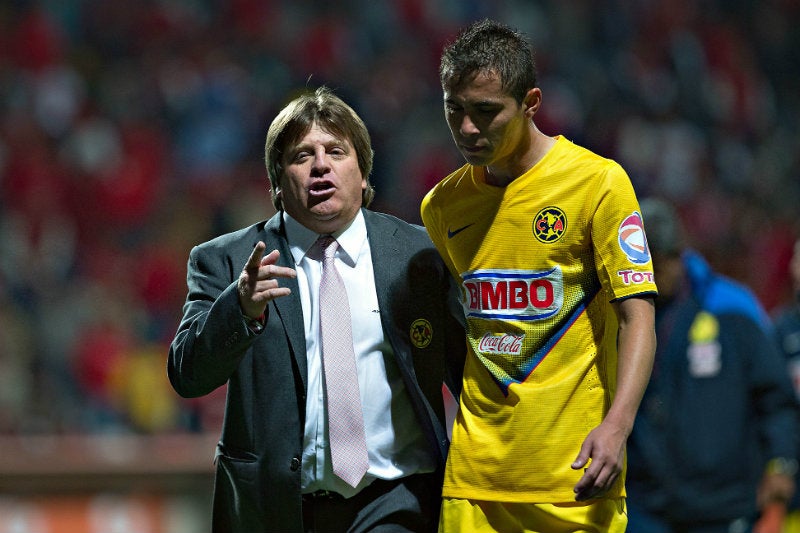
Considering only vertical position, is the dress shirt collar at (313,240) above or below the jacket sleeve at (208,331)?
above

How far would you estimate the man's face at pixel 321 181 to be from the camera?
136 inches

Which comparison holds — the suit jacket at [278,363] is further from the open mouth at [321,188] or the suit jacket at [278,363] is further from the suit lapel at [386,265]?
the open mouth at [321,188]

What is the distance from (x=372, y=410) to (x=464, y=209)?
0.59 metres

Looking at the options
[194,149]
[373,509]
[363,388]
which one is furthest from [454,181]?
[194,149]

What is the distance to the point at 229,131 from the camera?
1108cm

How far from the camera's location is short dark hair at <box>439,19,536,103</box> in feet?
10.3

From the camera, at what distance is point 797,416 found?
5496 millimetres

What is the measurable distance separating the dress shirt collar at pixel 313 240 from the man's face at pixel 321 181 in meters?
0.02

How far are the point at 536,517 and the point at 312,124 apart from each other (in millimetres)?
1211

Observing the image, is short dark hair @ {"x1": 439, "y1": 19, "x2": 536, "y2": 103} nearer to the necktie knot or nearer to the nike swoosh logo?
the nike swoosh logo

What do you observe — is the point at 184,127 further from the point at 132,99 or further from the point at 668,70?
the point at 668,70

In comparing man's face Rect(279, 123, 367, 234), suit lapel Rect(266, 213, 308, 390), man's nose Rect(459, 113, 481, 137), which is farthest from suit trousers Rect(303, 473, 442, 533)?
man's nose Rect(459, 113, 481, 137)

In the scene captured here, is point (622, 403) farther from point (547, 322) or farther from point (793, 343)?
point (793, 343)

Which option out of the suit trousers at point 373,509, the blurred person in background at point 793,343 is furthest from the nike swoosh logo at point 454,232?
the blurred person in background at point 793,343
